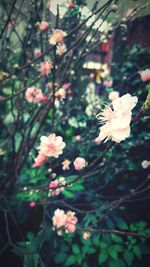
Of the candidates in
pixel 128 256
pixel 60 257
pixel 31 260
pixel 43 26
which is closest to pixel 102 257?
pixel 128 256

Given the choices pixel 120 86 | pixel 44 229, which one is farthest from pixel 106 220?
pixel 120 86

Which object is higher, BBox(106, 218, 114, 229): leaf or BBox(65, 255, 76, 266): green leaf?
BBox(106, 218, 114, 229): leaf

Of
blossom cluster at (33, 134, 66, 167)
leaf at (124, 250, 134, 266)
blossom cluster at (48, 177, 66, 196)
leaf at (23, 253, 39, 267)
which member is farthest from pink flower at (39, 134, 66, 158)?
leaf at (124, 250, 134, 266)

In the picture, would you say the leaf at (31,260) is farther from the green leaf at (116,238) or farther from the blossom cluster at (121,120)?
the blossom cluster at (121,120)

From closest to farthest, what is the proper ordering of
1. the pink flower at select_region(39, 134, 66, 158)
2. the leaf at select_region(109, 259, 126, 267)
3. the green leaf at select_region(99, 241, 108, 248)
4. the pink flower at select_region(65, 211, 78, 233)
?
1. the pink flower at select_region(39, 134, 66, 158)
2. the pink flower at select_region(65, 211, 78, 233)
3. the leaf at select_region(109, 259, 126, 267)
4. the green leaf at select_region(99, 241, 108, 248)

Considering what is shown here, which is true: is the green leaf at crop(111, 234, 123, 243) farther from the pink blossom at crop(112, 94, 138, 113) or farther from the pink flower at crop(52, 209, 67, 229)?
the pink blossom at crop(112, 94, 138, 113)

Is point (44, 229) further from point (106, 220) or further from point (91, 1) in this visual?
point (91, 1)

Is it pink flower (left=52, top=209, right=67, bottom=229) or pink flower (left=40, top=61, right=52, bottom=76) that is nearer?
pink flower (left=52, top=209, right=67, bottom=229)

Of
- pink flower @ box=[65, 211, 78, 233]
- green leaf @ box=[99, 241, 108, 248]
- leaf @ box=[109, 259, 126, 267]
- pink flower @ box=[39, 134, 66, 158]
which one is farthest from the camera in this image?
green leaf @ box=[99, 241, 108, 248]

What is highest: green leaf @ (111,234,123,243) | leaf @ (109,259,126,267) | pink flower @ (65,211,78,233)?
pink flower @ (65,211,78,233)

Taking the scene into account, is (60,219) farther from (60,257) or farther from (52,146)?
(52,146)

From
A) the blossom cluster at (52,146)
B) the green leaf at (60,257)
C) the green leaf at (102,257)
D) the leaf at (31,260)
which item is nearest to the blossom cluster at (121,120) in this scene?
the blossom cluster at (52,146)
